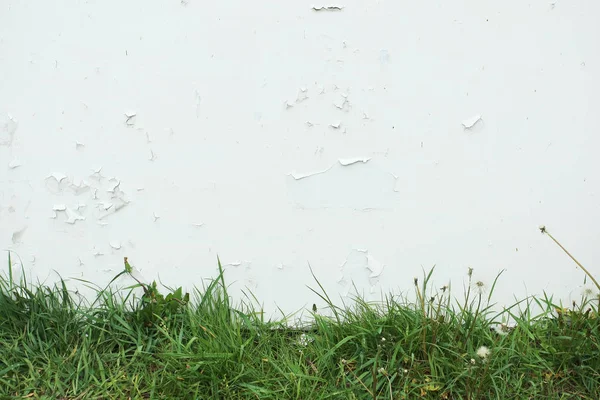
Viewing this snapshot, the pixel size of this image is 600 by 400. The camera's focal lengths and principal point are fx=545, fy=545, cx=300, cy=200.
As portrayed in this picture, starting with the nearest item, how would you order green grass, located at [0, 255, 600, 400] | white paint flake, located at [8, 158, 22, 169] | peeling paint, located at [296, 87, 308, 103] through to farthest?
green grass, located at [0, 255, 600, 400] → peeling paint, located at [296, 87, 308, 103] → white paint flake, located at [8, 158, 22, 169]

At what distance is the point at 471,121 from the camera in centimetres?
214

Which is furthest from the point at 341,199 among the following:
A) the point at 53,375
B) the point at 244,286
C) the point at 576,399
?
the point at 53,375

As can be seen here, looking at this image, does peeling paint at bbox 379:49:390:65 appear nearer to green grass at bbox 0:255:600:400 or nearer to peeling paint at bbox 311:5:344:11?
peeling paint at bbox 311:5:344:11

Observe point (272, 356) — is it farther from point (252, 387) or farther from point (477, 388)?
point (477, 388)

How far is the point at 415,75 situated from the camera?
2.11 meters

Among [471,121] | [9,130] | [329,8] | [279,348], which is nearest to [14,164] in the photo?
[9,130]

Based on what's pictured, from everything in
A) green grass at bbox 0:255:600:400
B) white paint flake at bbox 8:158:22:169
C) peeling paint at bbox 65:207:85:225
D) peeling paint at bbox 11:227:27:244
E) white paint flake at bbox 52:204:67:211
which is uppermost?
white paint flake at bbox 8:158:22:169

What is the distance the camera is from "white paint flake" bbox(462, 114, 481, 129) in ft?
7.03

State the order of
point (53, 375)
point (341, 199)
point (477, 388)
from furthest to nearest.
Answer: point (341, 199) < point (53, 375) < point (477, 388)

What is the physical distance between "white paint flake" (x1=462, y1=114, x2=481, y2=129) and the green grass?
62 centimetres

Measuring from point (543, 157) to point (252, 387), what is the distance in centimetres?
144

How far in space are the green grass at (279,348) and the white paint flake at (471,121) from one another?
2.02 feet

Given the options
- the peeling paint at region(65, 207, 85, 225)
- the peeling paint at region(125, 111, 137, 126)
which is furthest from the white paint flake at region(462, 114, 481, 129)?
the peeling paint at region(65, 207, 85, 225)

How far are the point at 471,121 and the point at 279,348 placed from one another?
118 cm
